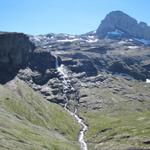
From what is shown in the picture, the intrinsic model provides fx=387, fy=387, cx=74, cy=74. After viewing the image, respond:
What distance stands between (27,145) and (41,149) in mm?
7892

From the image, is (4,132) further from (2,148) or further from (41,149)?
(2,148)

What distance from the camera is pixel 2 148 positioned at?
166m

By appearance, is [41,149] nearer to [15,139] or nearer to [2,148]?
[15,139]

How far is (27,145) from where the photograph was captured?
192 meters

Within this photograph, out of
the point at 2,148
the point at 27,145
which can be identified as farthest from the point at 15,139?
the point at 2,148

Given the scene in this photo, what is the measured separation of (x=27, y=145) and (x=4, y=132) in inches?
633

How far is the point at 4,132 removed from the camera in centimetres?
19975

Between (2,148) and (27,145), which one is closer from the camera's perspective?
(2,148)

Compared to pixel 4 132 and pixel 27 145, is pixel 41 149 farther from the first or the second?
pixel 4 132

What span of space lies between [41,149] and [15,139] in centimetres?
1407

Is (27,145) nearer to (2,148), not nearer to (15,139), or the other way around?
(15,139)

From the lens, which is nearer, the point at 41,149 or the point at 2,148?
the point at 2,148

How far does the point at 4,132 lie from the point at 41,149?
70.7ft

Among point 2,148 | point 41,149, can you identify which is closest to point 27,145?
point 41,149
